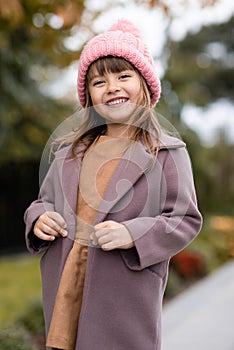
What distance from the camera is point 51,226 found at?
176 cm

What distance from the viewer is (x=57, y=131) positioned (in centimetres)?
193

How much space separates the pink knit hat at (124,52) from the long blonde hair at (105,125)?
0.06ft

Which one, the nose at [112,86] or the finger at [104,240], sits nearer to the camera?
the finger at [104,240]

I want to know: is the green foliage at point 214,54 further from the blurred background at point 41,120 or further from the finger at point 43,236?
the finger at point 43,236

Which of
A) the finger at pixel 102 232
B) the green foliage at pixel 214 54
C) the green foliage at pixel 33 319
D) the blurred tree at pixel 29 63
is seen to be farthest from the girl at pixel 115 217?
the green foliage at pixel 214 54

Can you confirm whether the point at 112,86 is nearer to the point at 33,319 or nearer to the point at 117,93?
the point at 117,93

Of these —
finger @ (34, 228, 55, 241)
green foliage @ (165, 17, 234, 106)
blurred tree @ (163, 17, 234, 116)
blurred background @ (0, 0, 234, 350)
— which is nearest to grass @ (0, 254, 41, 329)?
blurred background @ (0, 0, 234, 350)

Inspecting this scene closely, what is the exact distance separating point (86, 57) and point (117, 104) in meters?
0.19

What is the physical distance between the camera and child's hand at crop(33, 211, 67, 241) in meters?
1.75

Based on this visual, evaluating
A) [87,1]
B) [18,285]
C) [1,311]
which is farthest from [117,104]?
[18,285]

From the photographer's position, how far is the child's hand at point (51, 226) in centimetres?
175

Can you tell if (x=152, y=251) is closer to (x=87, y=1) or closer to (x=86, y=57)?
(x=86, y=57)

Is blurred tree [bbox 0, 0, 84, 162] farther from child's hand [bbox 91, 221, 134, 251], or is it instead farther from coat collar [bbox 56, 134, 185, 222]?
child's hand [bbox 91, 221, 134, 251]

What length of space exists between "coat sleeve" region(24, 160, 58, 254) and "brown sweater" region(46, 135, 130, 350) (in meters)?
0.12
